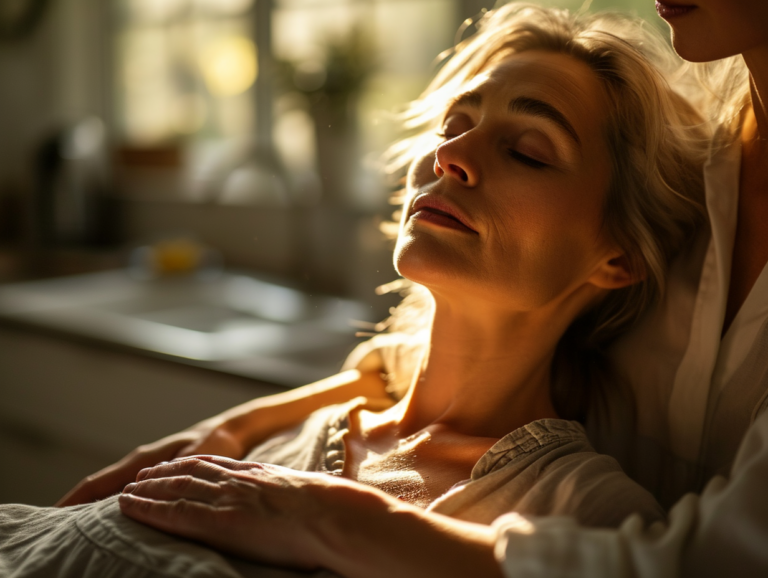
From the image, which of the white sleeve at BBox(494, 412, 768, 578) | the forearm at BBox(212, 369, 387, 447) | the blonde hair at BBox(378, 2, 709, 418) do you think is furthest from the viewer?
the forearm at BBox(212, 369, 387, 447)

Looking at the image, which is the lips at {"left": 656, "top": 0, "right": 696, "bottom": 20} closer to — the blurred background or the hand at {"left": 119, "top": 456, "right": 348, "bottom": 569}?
the blurred background

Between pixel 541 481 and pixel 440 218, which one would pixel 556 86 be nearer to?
pixel 440 218

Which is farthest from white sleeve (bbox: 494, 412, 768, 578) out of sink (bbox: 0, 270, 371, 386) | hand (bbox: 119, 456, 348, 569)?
sink (bbox: 0, 270, 371, 386)

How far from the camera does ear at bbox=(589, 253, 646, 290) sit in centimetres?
91

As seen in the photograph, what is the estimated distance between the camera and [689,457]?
2.84ft

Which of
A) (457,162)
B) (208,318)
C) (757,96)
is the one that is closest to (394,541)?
(457,162)

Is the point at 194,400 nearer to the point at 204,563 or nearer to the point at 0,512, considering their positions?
the point at 0,512

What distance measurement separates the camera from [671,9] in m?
0.72

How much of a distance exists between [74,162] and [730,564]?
273cm

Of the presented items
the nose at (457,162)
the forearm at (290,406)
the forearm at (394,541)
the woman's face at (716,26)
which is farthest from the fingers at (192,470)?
the woman's face at (716,26)

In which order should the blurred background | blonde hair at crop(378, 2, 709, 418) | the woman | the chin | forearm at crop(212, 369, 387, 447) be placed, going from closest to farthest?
the woman, the chin, blonde hair at crop(378, 2, 709, 418), forearm at crop(212, 369, 387, 447), the blurred background

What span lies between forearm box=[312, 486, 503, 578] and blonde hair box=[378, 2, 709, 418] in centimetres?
40

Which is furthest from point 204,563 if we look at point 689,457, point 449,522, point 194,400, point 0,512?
point 194,400

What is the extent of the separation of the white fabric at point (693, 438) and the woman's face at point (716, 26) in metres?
0.20
